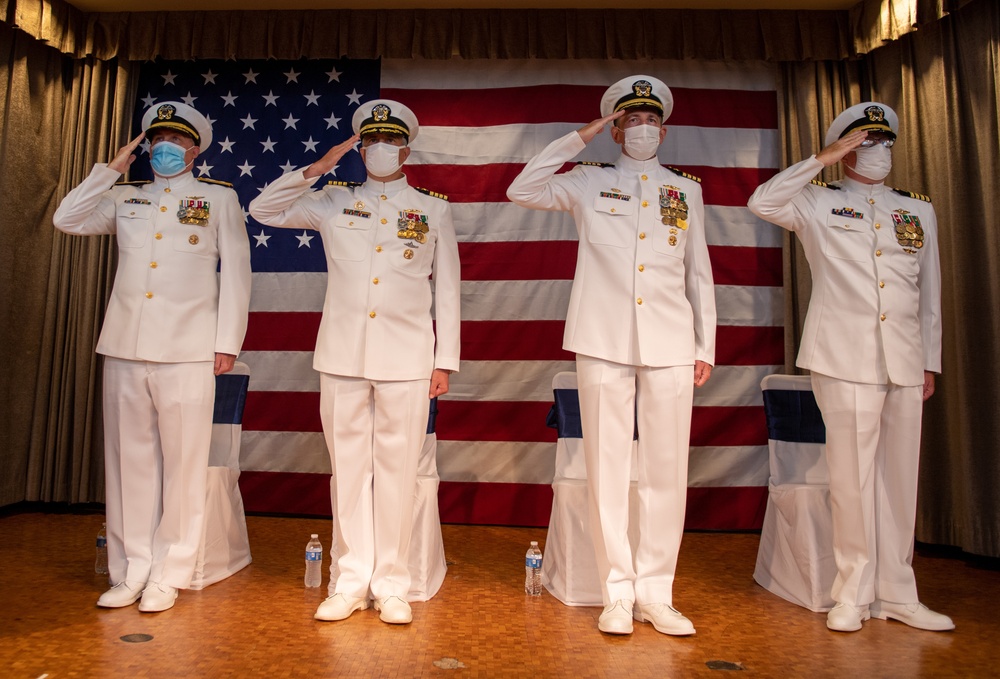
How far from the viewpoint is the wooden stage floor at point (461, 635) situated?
265 centimetres

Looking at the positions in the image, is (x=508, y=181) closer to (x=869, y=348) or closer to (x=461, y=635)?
(x=869, y=348)

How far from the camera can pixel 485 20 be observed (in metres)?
4.93

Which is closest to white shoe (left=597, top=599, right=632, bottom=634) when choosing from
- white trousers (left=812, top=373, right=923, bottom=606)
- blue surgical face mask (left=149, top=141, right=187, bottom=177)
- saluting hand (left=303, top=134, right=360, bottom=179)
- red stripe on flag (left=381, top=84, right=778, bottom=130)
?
white trousers (left=812, top=373, right=923, bottom=606)

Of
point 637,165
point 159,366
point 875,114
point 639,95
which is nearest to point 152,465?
point 159,366

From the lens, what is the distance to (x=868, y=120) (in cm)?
338

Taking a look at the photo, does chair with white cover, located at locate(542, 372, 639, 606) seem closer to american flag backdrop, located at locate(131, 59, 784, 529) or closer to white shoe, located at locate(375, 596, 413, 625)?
white shoe, located at locate(375, 596, 413, 625)

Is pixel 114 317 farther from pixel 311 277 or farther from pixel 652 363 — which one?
pixel 652 363

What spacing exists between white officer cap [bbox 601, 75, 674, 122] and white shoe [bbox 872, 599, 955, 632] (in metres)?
2.15

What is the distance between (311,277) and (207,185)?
1546 mm

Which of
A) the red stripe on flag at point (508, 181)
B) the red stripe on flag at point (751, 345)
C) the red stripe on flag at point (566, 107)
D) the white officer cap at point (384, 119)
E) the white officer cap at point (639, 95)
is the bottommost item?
the red stripe on flag at point (751, 345)

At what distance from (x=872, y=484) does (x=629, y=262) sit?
1311 millimetres

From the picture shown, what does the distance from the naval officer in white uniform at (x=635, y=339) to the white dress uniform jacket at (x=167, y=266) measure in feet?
4.10

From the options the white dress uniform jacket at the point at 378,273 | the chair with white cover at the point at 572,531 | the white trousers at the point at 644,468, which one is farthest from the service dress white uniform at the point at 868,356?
the white dress uniform jacket at the point at 378,273

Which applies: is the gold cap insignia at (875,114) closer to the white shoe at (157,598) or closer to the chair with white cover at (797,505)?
the chair with white cover at (797,505)
